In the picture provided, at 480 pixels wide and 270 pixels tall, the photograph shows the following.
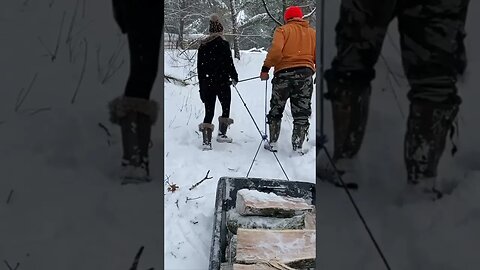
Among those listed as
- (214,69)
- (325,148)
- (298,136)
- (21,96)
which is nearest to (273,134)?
(298,136)

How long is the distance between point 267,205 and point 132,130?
231cm

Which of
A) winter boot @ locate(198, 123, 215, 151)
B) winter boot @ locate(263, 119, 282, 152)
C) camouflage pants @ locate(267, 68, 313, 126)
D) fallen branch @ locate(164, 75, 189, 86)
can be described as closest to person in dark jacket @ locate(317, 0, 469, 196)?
camouflage pants @ locate(267, 68, 313, 126)

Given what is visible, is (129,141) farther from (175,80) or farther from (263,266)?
(175,80)

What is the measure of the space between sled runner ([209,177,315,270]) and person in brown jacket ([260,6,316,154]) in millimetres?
832

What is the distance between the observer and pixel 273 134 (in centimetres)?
474

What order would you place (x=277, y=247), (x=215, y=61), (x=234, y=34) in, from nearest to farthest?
(x=277, y=247) → (x=215, y=61) → (x=234, y=34)

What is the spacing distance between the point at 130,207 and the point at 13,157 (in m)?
0.22

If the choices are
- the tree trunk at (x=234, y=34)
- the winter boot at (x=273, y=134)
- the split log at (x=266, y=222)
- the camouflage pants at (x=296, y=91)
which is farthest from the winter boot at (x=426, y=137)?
the tree trunk at (x=234, y=34)

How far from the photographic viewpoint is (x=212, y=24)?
14.5 ft

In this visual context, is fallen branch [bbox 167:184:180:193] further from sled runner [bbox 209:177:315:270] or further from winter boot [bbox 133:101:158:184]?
winter boot [bbox 133:101:158:184]

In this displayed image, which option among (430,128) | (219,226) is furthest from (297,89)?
(430,128)

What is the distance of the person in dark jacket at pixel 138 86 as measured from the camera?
0.94m

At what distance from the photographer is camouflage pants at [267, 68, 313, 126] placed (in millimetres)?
4219

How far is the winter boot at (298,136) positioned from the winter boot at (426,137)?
3.53 metres
